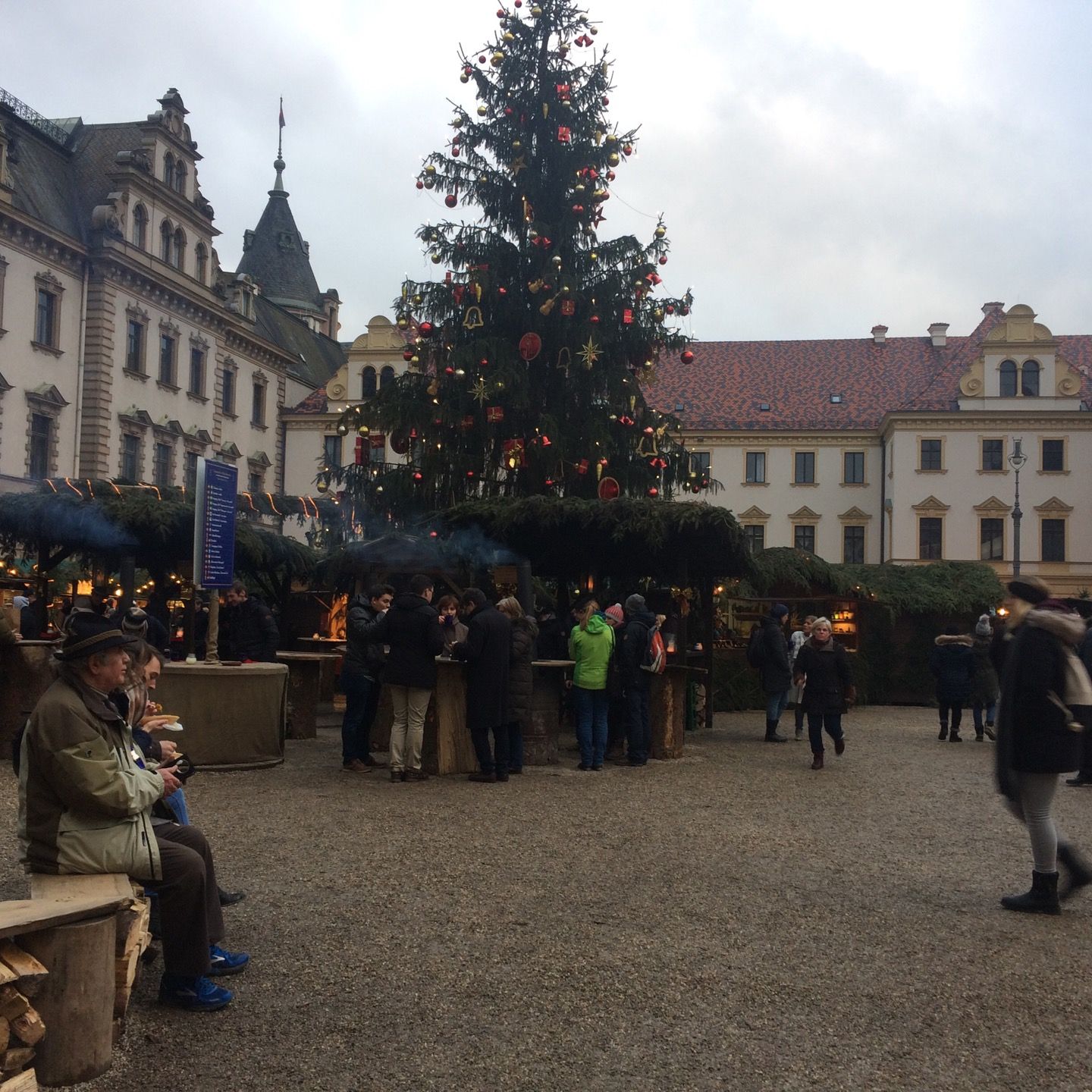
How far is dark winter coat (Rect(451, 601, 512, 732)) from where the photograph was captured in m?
11.9

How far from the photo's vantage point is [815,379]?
5838 centimetres

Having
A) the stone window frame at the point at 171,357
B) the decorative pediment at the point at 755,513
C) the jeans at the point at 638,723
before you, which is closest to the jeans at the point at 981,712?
the jeans at the point at 638,723

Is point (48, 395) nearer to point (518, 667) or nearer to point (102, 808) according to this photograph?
point (518, 667)

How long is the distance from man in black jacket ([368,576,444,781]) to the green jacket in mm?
1913

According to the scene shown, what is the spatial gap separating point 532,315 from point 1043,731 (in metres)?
15.9

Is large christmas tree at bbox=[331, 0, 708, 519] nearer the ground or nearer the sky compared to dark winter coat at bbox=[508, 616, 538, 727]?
nearer the sky

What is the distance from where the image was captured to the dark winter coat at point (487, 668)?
11852 mm

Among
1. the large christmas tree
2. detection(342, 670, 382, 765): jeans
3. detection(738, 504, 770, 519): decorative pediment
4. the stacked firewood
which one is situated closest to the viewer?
the stacked firewood

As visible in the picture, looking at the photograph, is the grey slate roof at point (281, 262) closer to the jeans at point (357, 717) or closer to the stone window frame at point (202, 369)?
the stone window frame at point (202, 369)

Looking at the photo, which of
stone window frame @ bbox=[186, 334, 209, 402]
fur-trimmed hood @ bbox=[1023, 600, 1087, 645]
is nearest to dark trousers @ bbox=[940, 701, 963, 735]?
fur-trimmed hood @ bbox=[1023, 600, 1087, 645]

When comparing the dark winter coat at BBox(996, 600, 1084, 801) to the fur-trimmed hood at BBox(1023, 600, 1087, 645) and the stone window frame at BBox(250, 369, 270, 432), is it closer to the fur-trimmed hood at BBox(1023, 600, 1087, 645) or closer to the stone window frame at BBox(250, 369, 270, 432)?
the fur-trimmed hood at BBox(1023, 600, 1087, 645)

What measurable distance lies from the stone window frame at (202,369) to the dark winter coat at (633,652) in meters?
35.7

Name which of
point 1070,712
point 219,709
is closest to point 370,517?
point 219,709

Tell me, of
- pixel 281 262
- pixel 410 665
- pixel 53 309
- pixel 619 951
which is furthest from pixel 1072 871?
pixel 281 262
